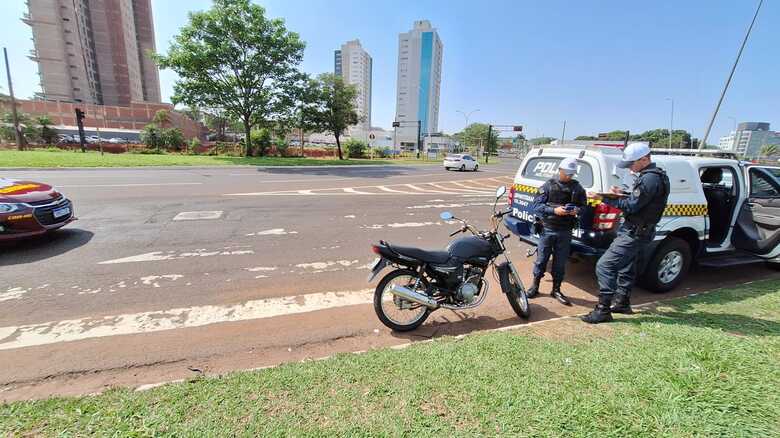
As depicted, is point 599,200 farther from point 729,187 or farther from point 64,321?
point 64,321

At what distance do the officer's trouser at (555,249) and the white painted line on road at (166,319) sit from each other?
2159mm

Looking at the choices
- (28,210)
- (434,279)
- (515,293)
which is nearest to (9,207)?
(28,210)

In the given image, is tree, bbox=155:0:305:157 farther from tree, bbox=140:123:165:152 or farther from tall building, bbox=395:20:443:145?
tall building, bbox=395:20:443:145

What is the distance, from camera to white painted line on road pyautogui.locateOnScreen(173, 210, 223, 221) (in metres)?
Answer: 7.71

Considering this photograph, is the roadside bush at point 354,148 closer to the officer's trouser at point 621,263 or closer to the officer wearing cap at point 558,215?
the officer wearing cap at point 558,215

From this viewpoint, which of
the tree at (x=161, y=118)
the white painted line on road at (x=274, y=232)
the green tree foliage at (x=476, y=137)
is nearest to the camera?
the white painted line on road at (x=274, y=232)

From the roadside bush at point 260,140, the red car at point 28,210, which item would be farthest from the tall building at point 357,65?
the red car at point 28,210

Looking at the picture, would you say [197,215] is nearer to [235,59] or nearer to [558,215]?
[558,215]

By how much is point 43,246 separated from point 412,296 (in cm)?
646

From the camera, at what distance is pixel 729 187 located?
16.7ft

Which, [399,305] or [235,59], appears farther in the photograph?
[235,59]

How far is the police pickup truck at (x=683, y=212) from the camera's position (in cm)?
411

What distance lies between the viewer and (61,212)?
5.97 m

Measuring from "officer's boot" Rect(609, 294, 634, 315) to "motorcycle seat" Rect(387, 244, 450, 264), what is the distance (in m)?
1.99
